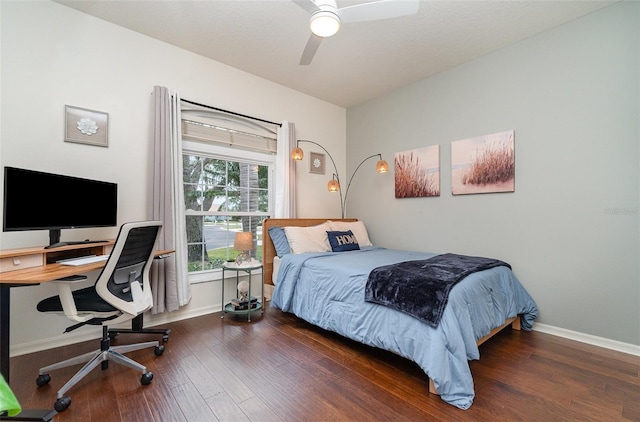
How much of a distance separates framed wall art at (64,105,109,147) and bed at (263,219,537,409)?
177cm

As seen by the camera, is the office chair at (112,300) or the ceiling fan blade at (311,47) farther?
the ceiling fan blade at (311,47)

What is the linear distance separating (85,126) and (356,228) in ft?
10.3

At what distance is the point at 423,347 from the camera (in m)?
1.96

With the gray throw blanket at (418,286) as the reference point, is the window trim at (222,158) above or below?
above

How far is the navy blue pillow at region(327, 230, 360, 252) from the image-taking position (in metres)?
3.61

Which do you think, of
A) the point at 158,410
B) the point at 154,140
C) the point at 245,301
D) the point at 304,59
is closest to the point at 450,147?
the point at 304,59

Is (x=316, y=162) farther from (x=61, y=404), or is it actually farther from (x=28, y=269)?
(x=61, y=404)

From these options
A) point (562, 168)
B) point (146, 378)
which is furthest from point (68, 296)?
point (562, 168)

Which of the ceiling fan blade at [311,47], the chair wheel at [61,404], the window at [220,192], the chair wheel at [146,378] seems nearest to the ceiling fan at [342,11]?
the ceiling fan blade at [311,47]

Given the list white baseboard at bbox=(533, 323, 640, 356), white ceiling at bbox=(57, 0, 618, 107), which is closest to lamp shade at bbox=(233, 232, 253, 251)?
white ceiling at bbox=(57, 0, 618, 107)

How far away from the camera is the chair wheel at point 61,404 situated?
172 cm

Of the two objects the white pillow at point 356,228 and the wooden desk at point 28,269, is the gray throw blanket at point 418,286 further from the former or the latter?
the wooden desk at point 28,269

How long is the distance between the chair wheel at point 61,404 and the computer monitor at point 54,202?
1.03 m

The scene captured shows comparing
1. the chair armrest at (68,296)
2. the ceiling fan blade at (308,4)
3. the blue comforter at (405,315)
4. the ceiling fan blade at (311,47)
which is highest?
the ceiling fan blade at (308,4)
